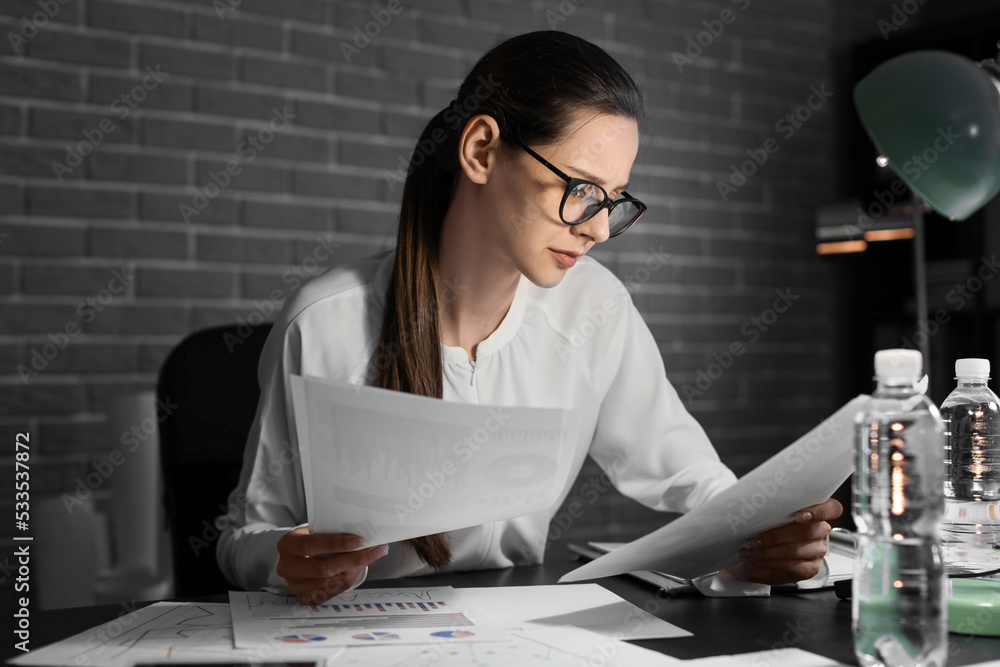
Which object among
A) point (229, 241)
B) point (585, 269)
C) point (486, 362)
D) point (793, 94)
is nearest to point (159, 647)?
point (486, 362)

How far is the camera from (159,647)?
2.46 feet

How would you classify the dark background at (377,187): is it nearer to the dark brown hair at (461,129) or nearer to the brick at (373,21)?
the brick at (373,21)

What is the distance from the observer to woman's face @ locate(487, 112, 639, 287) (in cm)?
118

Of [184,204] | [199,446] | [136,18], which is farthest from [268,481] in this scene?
[136,18]

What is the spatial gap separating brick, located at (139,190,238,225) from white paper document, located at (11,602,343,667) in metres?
1.49

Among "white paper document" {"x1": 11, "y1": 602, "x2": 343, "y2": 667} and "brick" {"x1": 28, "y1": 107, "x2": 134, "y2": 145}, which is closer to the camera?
"white paper document" {"x1": 11, "y1": 602, "x2": 343, "y2": 667}

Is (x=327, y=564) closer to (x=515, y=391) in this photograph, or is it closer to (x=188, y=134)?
(x=515, y=391)

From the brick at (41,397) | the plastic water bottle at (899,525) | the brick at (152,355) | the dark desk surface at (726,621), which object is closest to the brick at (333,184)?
the brick at (152,355)

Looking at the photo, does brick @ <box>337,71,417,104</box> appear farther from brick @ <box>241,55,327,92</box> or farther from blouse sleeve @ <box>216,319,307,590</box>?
blouse sleeve @ <box>216,319,307,590</box>

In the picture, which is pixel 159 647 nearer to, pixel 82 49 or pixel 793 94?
pixel 82 49

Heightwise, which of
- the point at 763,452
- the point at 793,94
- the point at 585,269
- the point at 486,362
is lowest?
the point at 763,452

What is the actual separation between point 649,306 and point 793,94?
1.00m

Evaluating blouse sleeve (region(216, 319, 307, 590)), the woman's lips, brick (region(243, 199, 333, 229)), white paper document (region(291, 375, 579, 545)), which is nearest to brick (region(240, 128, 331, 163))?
brick (region(243, 199, 333, 229))

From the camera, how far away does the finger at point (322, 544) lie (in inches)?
33.4
